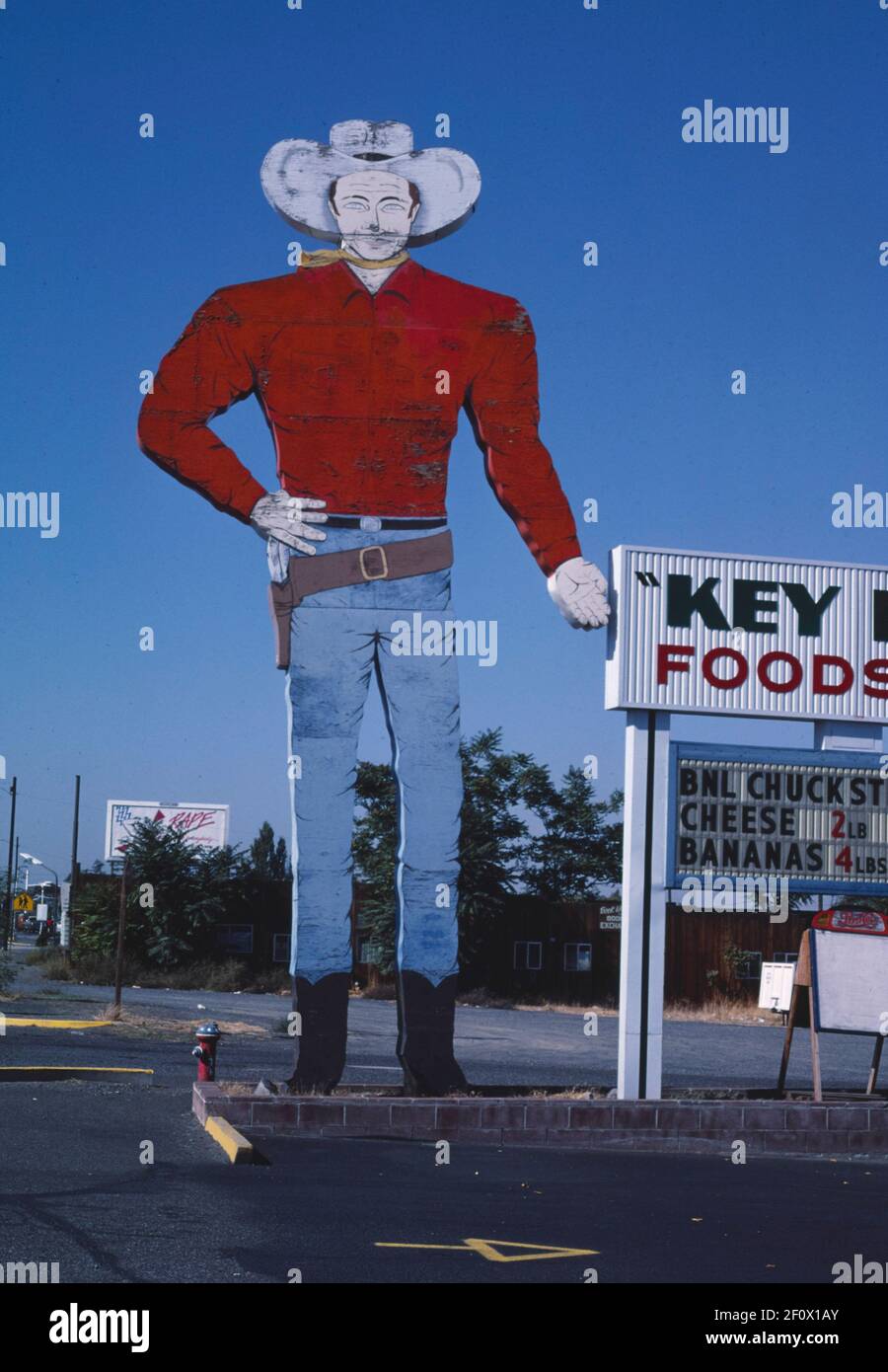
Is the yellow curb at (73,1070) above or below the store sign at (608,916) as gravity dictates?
below

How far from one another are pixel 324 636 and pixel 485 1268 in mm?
7614

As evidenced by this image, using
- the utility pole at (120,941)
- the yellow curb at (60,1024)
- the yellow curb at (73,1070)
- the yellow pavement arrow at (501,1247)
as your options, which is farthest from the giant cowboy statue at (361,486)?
the yellow curb at (60,1024)

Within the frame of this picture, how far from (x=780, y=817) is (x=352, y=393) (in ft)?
19.6

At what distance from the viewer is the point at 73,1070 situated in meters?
18.0

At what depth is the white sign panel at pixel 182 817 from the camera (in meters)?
57.8

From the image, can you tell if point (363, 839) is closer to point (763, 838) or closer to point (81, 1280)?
point (763, 838)

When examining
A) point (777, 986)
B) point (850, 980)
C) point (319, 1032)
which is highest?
point (850, 980)

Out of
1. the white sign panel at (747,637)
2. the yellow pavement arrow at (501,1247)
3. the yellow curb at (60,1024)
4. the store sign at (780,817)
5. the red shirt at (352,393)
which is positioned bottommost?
the yellow curb at (60,1024)

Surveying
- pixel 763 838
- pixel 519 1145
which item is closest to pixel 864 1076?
pixel 763 838

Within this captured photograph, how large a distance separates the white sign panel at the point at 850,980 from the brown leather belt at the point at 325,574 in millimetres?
5550

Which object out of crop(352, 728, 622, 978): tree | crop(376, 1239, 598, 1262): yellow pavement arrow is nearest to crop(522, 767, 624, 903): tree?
→ crop(352, 728, 622, 978): tree

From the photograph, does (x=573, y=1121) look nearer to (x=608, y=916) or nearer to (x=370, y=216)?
(x=370, y=216)
